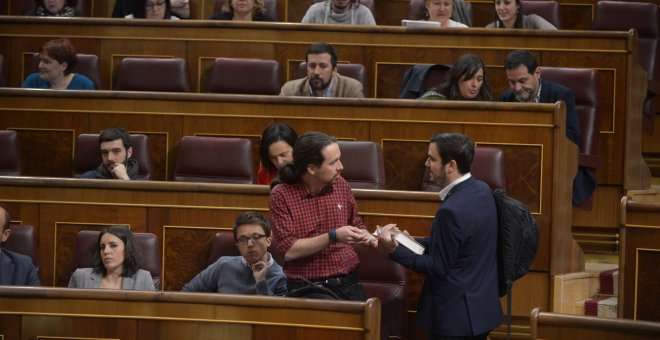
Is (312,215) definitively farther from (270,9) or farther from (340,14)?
(270,9)

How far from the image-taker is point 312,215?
2010mm

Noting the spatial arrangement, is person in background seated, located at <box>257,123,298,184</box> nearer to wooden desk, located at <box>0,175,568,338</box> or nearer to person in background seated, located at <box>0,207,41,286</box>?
wooden desk, located at <box>0,175,568,338</box>

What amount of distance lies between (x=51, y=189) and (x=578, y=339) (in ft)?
3.94

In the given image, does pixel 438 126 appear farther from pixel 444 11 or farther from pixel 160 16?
pixel 160 16

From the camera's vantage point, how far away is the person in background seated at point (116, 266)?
226cm

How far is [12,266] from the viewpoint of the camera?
7.45 ft

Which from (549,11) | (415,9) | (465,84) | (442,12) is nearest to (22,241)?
(465,84)

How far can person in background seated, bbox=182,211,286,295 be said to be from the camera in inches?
85.7

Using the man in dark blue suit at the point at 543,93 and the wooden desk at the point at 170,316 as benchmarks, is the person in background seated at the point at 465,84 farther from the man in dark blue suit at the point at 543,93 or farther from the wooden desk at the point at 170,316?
the wooden desk at the point at 170,316

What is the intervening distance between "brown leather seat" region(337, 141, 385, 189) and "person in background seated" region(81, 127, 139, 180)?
1.59 ft

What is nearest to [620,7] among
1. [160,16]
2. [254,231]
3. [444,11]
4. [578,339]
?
[444,11]

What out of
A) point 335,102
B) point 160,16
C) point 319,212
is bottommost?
point 319,212

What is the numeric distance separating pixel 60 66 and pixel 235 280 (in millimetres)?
1136

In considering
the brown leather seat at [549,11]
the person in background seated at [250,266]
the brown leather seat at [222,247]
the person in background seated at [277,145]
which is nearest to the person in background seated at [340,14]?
the brown leather seat at [549,11]
